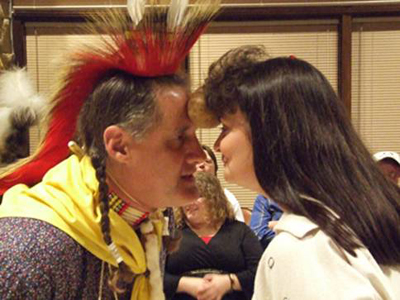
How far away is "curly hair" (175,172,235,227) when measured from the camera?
2.39 m

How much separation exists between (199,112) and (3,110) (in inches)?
21.6

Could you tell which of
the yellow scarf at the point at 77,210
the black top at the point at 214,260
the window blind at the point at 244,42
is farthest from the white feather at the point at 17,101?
the window blind at the point at 244,42

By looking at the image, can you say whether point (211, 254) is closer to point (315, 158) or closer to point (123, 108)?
point (123, 108)

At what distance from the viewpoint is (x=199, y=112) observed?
130 cm

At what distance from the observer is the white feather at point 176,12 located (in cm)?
126

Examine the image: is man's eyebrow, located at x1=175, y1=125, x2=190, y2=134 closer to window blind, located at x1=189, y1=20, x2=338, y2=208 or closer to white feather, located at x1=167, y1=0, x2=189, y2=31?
white feather, located at x1=167, y1=0, x2=189, y2=31

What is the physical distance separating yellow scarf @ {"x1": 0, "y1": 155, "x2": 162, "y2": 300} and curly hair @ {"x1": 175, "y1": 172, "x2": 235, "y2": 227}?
110 centimetres

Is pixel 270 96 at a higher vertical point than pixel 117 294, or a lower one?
higher

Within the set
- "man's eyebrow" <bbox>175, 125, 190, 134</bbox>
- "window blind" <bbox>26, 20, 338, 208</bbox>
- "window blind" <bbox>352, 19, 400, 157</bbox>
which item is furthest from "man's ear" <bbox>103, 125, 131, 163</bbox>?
"window blind" <bbox>352, 19, 400, 157</bbox>

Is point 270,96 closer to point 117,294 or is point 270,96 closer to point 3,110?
point 117,294

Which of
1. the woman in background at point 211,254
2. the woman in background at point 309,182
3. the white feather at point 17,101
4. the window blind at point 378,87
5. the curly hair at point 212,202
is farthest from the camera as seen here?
the window blind at point 378,87

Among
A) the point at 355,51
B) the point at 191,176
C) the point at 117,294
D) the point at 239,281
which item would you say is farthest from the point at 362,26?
the point at 117,294

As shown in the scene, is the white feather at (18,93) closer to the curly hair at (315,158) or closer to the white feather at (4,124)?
the white feather at (4,124)

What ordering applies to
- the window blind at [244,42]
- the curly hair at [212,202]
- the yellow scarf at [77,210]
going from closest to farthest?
the yellow scarf at [77,210]
the curly hair at [212,202]
the window blind at [244,42]
